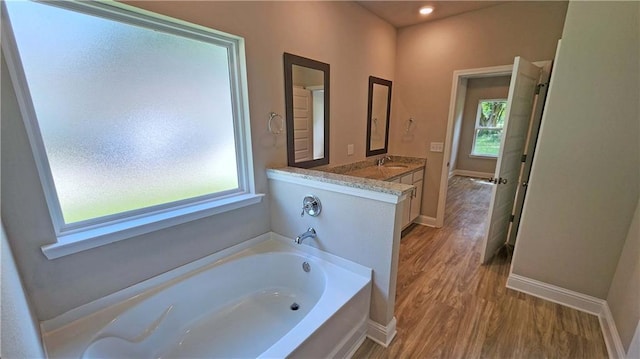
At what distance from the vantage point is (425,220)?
11.8 feet

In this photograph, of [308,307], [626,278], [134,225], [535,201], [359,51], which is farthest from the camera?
[359,51]

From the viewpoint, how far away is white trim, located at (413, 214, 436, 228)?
3.54 meters

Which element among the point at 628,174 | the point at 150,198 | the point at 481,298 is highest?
the point at 628,174

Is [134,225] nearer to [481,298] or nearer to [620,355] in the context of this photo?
[481,298]

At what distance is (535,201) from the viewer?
204cm

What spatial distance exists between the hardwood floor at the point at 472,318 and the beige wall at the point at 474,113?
4.55 m

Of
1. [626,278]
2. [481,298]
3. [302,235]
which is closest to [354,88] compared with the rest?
[302,235]

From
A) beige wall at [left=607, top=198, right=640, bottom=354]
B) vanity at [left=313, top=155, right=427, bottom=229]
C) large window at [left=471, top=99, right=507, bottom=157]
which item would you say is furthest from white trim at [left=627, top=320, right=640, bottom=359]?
large window at [left=471, top=99, right=507, bottom=157]

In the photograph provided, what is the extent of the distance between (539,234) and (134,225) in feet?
9.63

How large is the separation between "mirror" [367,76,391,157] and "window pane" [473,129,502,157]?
4.27 meters

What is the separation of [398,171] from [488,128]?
481 cm

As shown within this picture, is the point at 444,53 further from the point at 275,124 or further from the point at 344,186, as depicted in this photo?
the point at 344,186

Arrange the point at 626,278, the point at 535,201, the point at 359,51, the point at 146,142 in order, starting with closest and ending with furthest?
the point at 146,142 < the point at 626,278 < the point at 535,201 < the point at 359,51

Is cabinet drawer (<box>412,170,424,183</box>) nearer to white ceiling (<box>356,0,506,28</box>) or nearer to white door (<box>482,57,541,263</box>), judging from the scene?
white door (<box>482,57,541,263</box>)
